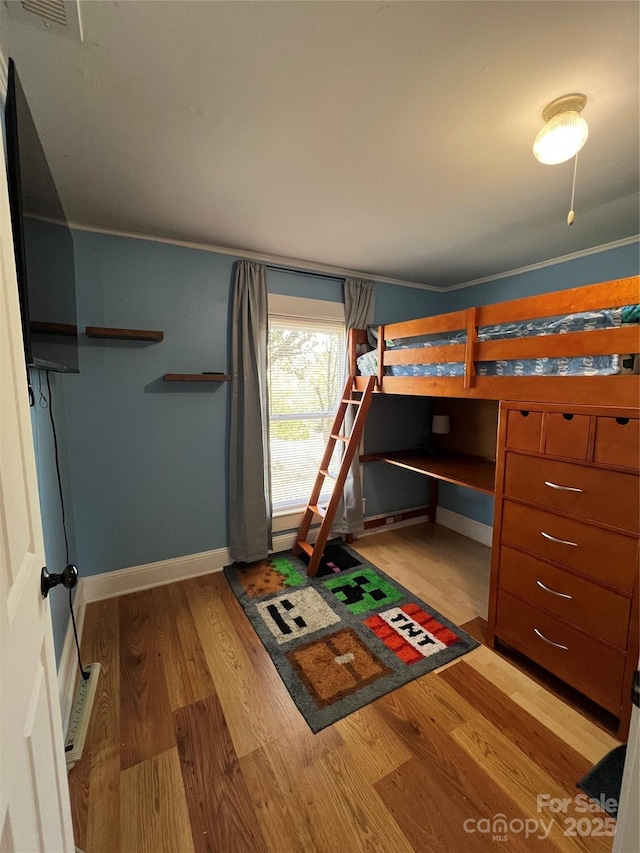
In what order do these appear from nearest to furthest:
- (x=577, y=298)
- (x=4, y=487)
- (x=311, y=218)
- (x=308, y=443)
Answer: (x=4, y=487) → (x=577, y=298) → (x=311, y=218) → (x=308, y=443)

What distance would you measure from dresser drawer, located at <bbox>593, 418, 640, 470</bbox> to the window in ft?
6.41

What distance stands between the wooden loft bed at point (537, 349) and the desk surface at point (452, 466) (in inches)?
25.4

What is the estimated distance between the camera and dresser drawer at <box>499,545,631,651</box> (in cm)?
141

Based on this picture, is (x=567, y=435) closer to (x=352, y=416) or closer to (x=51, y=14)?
(x=352, y=416)

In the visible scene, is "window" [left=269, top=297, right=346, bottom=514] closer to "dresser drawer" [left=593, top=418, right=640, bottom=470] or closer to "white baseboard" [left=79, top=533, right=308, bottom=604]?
"white baseboard" [left=79, top=533, right=308, bottom=604]

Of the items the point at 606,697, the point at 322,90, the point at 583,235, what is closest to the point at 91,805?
the point at 606,697

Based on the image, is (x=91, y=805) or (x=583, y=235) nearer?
(x=91, y=805)

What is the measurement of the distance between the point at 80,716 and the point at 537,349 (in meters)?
2.63

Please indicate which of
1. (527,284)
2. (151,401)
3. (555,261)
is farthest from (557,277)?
(151,401)

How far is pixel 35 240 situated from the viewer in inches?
42.9

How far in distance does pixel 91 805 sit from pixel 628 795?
5.34 feet

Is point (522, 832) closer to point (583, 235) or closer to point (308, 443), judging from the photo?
point (308, 443)

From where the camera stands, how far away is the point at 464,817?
3.83 feet

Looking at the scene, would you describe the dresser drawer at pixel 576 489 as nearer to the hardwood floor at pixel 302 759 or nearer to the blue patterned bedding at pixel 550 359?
the blue patterned bedding at pixel 550 359
